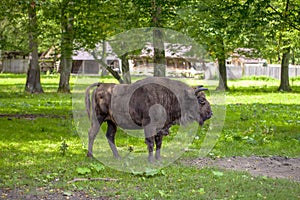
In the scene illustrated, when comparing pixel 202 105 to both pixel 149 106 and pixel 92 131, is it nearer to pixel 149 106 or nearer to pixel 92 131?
pixel 149 106

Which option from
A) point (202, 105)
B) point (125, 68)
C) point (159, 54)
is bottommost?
point (202, 105)

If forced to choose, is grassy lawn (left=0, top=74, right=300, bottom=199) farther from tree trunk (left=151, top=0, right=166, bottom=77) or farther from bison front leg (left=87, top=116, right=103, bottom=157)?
tree trunk (left=151, top=0, right=166, bottom=77)

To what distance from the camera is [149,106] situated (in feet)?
38.1

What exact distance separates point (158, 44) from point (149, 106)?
6234 millimetres

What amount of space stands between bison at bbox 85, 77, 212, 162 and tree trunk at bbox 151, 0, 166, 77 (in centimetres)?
479

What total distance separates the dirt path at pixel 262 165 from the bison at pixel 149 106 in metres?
1.01

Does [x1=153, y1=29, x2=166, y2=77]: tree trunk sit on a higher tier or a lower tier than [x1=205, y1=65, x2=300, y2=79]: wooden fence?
higher

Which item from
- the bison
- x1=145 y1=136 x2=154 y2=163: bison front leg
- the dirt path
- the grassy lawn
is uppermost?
the bison

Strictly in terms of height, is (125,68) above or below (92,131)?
above

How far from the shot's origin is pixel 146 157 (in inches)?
486

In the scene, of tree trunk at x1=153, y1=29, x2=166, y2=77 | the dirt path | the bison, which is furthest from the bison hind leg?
tree trunk at x1=153, y1=29, x2=166, y2=77

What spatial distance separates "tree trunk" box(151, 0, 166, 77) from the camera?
663 inches

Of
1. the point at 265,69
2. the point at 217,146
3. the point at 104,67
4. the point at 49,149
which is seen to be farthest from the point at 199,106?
the point at 265,69

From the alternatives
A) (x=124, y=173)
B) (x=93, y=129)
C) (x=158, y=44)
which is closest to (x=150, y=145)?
(x=124, y=173)
